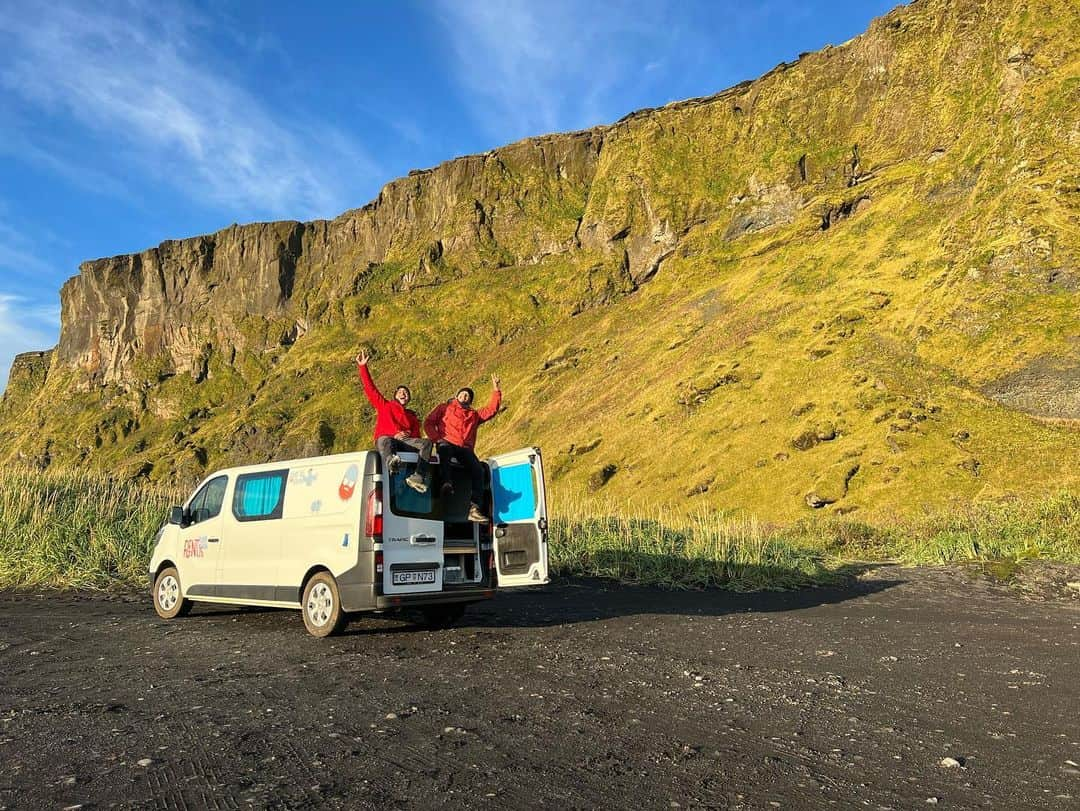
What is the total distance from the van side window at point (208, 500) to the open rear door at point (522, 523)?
3.38 m

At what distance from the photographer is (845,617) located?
30.5 feet

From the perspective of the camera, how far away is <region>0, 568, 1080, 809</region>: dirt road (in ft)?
12.2

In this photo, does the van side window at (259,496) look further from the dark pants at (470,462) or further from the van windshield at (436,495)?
the dark pants at (470,462)

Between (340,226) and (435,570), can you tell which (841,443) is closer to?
(435,570)

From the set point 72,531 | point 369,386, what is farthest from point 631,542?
point 72,531

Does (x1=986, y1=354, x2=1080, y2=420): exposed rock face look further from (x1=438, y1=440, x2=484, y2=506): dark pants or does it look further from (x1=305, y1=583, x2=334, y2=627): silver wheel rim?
(x1=305, y1=583, x2=334, y2=627): silver wheel rim

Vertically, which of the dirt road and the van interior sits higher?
the van interior

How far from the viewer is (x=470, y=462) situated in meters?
8.42

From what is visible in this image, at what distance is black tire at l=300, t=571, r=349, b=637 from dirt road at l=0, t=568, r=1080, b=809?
193 millimetres

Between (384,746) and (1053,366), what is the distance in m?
27.5

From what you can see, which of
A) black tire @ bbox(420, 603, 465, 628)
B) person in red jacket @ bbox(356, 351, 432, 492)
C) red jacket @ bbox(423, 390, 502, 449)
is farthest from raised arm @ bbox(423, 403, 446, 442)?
black tire @ bbox(420, 603, 465, 628)

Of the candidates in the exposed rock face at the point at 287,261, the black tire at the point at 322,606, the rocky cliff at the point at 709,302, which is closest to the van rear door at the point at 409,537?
the black tire at the point at 322,606

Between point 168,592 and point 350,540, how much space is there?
11.5ft

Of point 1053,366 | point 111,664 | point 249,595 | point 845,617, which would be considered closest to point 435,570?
point 249,595
